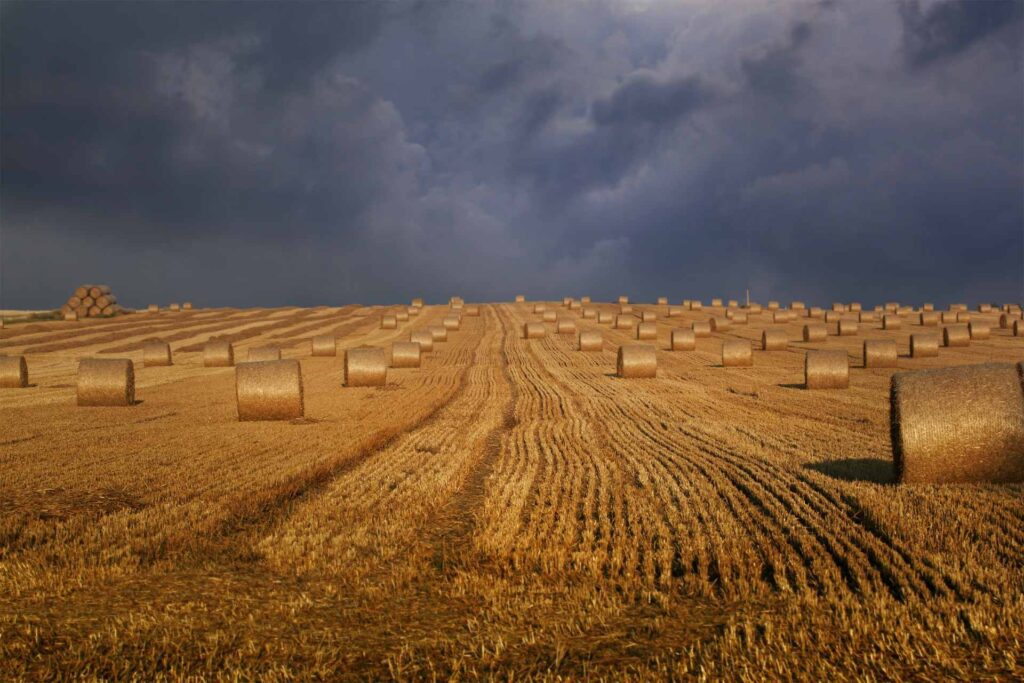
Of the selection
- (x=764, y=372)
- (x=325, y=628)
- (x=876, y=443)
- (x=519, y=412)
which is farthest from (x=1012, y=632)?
(x=764, y=372)

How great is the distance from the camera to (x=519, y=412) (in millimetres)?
17484

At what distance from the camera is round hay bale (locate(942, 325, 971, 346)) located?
35.4 m

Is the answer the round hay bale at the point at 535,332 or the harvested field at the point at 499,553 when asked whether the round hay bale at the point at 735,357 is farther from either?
the round hay bale at the point at 535,332

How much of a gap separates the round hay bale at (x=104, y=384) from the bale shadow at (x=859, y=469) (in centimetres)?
1567

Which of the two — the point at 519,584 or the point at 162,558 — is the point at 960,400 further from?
the point at 162,558

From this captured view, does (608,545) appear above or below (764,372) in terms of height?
below

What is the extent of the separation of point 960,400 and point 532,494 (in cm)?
521

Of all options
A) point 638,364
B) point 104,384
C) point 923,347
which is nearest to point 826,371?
point 638,364

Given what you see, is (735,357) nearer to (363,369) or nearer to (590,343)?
(590,343)

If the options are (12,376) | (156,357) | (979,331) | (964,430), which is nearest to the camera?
(964,430)

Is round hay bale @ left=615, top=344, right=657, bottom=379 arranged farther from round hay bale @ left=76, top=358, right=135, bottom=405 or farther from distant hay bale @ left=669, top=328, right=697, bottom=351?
round hay bale @ left=76, top=358, right=135, bottom=405

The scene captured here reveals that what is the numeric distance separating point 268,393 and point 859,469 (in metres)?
11.2

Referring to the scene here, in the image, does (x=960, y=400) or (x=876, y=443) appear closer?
(x=960, y=400)

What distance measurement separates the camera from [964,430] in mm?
9258
